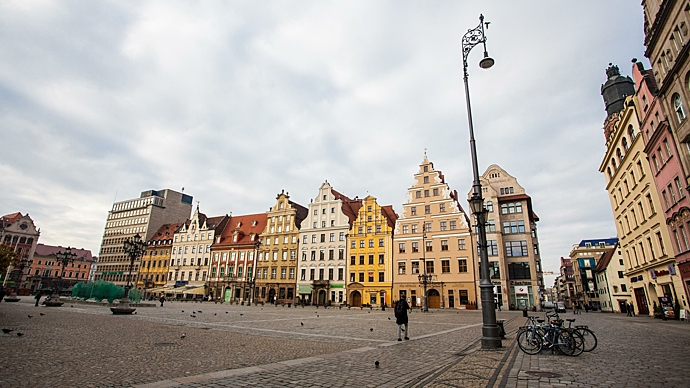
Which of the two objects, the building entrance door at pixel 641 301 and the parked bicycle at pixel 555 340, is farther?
the building entrance door at pixel 641 301

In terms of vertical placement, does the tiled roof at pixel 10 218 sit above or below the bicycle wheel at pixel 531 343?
above

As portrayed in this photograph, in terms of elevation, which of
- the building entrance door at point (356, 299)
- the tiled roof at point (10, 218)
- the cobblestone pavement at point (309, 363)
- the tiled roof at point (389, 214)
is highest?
the tiled roof at point (10, 218)

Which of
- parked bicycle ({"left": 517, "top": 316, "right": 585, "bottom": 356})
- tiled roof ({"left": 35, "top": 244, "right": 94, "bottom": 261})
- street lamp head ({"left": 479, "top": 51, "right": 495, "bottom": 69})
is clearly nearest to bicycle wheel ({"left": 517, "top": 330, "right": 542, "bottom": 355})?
parked bicycle ({"left": 517, "top": 316, "right": 585, "bottom": 356})

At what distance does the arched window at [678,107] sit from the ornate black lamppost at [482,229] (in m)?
15.7

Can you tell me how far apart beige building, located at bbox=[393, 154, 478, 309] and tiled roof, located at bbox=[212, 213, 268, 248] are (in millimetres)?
28820

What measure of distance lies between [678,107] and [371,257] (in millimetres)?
39271

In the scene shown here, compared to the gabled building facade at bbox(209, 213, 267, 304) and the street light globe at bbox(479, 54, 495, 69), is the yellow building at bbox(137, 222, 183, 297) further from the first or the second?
the street light globe at bbox(479, 54, 495, 69)

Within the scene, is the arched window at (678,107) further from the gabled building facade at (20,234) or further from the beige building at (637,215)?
the gabled building facade at (20,234)

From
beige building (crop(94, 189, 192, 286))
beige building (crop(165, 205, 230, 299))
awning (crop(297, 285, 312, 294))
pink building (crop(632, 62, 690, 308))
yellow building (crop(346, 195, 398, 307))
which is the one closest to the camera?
pink building (crop(632, 62, 690, 308))

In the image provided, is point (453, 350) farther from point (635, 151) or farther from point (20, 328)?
point (635, 151)

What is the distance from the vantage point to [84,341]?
10.9 meters

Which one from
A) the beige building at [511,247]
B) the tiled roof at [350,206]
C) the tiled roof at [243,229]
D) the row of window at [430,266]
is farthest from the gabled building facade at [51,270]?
the beige building at [511,247]

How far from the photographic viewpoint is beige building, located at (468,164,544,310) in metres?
44.9

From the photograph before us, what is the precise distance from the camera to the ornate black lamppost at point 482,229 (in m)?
10.7
